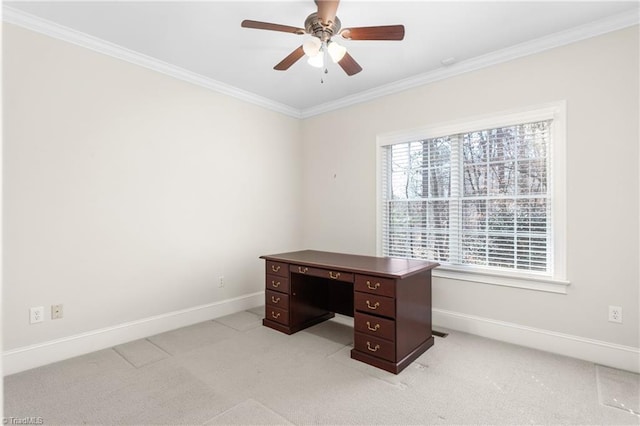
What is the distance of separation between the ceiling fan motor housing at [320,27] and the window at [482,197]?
167 centimetres

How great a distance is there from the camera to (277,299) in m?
3.72

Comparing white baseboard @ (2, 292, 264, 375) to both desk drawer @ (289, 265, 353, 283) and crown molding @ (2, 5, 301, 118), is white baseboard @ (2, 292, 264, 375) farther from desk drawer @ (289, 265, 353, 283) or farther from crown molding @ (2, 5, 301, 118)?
crown molding @ (2, 5, 301, 118)

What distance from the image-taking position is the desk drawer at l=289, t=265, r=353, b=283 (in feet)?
10.3

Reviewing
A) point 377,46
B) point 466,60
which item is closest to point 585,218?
point 466,60

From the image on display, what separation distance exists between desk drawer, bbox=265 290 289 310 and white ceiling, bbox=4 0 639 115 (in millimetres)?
2213

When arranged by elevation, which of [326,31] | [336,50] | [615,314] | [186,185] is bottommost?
[615,314]

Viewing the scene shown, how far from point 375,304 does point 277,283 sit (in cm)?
116

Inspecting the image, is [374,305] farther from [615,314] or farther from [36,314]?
[36,314]

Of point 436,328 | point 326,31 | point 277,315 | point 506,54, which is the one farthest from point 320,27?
point 436,328

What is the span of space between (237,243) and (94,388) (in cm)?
204

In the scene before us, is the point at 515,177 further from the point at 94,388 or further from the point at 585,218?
the point at 94,388

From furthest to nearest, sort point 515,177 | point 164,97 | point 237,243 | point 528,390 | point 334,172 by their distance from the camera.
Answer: point 334,172 → point 237,243 → point 164,97 → point 515,177 → point 528,390

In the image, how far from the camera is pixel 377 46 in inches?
129

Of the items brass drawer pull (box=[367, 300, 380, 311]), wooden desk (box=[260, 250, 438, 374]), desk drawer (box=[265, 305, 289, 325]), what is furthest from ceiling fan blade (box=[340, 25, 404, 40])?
desk drawer (box=[265, 305, 289, 325])
